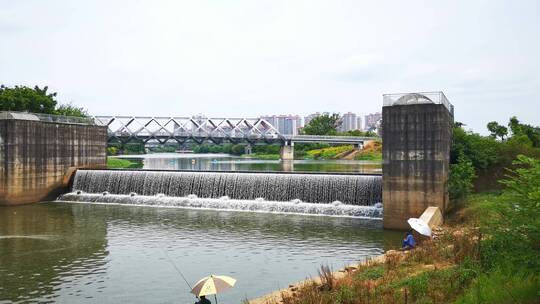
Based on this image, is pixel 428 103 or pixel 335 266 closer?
pixel 335 266

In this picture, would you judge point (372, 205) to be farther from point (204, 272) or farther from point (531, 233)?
point (531, 233)

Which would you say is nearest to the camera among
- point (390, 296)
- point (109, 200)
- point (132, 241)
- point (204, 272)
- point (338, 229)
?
point (390, 296)

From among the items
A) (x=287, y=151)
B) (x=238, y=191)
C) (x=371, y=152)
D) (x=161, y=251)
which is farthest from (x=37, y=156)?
(x=287, y=151)

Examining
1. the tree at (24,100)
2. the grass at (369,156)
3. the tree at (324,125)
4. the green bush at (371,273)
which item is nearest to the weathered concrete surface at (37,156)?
the tree at (24,100)

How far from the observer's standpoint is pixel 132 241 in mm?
19141

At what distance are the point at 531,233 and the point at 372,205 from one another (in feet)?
58.9

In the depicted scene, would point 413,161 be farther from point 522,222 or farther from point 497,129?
point 497,129

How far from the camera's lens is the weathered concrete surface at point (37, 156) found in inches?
1206

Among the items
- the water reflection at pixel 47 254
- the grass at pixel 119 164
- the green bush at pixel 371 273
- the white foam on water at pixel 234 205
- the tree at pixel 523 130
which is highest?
the tree at pixel 523 130

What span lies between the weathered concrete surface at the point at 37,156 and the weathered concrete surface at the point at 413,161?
23.5 meters

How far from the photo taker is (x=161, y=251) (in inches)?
677

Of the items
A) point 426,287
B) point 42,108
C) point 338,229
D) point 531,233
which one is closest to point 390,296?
point 426,287

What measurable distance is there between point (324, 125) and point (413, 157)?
105m

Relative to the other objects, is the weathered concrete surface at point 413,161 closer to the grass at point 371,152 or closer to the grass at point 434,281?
the grass at point 434,281
